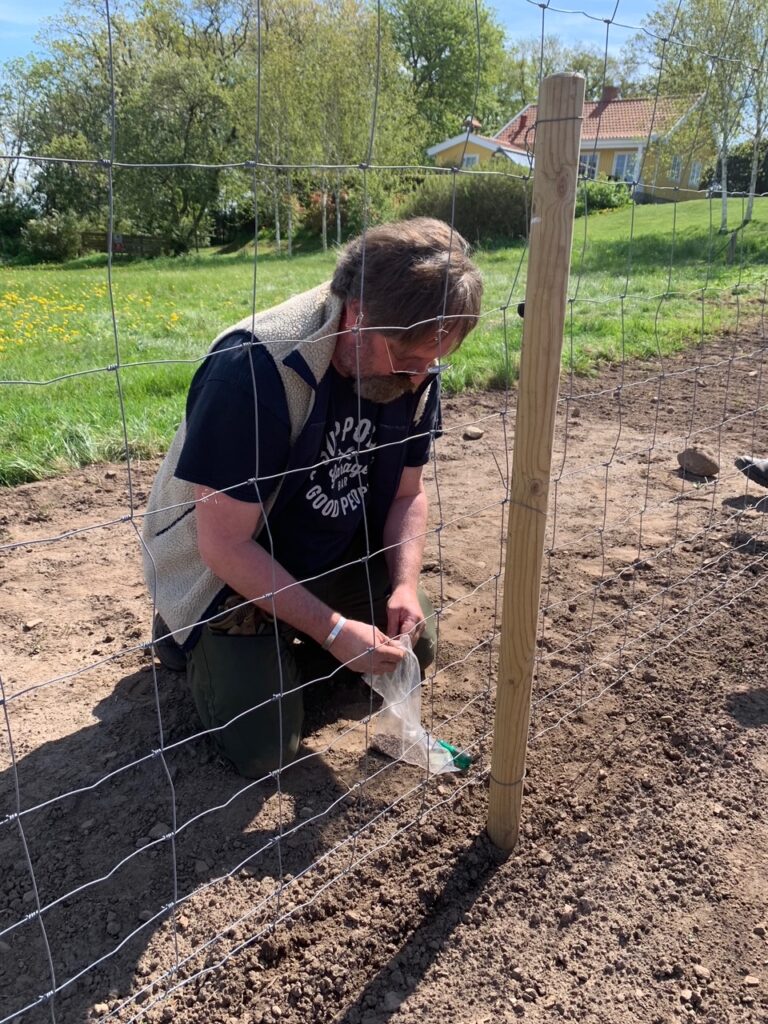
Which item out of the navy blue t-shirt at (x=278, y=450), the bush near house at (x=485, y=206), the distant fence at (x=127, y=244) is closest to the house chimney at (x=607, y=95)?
the navy blue t-shirt at (x=278, y=450)

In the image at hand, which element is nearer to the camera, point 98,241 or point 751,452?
point 751,452

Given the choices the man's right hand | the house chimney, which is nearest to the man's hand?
the man's right hand

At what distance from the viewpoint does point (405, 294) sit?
5.49 ft

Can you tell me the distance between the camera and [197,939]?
64.5 inches

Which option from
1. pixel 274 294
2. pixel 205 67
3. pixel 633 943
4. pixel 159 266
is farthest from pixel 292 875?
pixel 205 67

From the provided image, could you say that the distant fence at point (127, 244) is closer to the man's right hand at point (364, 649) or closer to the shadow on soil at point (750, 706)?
the man's right hand at point (364, 649)

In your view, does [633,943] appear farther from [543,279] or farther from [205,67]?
[205,67]

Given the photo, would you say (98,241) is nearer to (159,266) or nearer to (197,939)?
(159,266)

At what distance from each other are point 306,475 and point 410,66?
42489 millimetres

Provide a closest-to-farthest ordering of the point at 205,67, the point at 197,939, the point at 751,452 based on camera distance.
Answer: the point at 197,939, the point at 751,452, the point at 205,67

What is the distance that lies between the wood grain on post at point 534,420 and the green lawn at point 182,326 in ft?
1.45

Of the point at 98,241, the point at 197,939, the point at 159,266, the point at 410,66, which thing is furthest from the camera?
the point at 410,66

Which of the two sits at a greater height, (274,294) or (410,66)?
(410,66)

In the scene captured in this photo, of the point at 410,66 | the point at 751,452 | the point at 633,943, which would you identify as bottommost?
the point at 633,943
